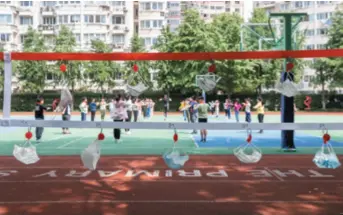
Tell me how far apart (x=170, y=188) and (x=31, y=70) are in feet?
124

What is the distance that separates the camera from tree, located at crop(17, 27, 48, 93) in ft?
143

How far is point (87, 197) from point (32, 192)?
140 cm

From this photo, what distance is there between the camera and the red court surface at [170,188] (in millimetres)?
7914

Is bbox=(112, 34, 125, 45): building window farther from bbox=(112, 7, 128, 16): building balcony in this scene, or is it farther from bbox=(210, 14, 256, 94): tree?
bbox=(210, 14, 256, 94): tree

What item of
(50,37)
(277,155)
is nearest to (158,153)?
(277,155)

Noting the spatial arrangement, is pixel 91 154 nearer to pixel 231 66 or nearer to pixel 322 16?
pixel 231 66

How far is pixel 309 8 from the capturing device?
68375 millimetres

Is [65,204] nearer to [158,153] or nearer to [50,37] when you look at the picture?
[158,153]

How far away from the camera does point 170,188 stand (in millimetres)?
9625

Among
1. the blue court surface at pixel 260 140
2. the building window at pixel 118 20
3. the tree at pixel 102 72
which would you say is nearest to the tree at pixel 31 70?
the tree at pixel 102 72

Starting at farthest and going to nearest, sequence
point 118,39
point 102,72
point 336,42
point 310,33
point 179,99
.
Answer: point 310,33 < point 118,39 < point 336,42 < point 179,99 < point 102,72

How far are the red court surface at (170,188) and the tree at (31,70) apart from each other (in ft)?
103

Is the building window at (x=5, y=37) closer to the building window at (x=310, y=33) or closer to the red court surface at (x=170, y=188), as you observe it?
the building window at (x=310, y=33)

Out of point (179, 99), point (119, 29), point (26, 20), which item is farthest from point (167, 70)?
point (26, 20)
